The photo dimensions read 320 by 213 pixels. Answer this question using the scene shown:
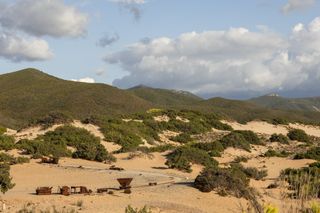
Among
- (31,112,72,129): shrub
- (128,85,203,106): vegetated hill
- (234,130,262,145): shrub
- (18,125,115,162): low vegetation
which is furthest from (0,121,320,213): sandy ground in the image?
(128,85,203,106): vegetated hill

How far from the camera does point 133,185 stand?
22594 mm

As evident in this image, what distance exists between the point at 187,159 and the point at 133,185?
30.0ft

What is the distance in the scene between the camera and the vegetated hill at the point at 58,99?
88.2 meters

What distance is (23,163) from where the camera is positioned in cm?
2917

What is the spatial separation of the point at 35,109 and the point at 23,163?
2467 inches

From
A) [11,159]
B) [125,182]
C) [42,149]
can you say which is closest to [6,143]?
[42,149]

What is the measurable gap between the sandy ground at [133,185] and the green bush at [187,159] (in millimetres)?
616

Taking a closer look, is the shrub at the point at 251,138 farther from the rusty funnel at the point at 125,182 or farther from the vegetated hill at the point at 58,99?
the vegetated hill at the point at 58,99

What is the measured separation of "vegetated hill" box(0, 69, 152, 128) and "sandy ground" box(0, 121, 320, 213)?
49230 millimetres

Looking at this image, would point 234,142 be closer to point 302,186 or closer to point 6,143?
point 6,143

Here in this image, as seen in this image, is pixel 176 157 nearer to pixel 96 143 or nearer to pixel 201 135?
pixel 96 143

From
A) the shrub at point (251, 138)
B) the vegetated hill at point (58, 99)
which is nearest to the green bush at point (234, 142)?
the shrub at point (251, 138)

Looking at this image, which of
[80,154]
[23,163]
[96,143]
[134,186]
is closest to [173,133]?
[96,143]

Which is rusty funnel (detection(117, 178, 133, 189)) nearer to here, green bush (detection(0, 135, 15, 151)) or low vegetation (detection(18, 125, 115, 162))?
low vegetation (detection(18, 125, 115, 162))
